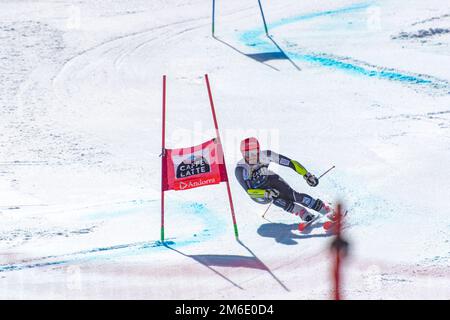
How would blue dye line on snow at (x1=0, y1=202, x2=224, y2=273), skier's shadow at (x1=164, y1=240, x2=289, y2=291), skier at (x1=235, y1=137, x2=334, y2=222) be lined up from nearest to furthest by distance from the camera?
skier's shadow at (x1=164, y1=240, x2=289, y2=291) < blue dye line on snow at (x1=0, y1=202, x2=224, y2=273) < skier at (x1=235, y1=137, x2=334, y2=222)

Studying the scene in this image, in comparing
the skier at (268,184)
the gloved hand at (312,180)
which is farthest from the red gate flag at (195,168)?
the gloved hand at (312,180)

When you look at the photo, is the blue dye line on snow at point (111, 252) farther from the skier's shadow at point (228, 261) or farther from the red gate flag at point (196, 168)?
the red gate flag at point (196, 168)

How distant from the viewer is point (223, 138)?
15.8 m

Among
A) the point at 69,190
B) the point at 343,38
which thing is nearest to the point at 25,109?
the point at 69,190

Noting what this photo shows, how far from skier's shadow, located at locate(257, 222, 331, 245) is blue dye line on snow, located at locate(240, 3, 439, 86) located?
717cm

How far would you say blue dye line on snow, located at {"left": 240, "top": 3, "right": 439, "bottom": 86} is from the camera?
17953mm

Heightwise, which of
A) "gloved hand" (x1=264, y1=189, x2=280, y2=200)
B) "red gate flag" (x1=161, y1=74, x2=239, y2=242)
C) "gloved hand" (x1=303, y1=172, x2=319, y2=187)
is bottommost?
"gloved hand" (x1=264, y1=189, x2=280, y2=200)

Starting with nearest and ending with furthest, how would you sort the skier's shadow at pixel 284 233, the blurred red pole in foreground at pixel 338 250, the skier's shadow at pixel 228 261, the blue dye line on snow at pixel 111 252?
the blurred red pole in foreground at pixel 338 250 → the skier's shadow at pixel 228 261 → the blue dye line on snow at pixel 111 252 → the skier's shadow at pixel 284 233

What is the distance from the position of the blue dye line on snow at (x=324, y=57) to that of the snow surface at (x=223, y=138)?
0.05 metres

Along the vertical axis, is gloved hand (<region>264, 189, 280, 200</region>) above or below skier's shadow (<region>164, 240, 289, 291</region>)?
above

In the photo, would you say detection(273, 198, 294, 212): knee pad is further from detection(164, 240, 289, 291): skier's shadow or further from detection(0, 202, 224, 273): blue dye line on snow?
detection(164, 240, 289, 291): skier's shadow

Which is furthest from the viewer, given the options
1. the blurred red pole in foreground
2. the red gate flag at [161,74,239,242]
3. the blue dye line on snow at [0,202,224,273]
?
the red gate flag at [161,74,239,242]

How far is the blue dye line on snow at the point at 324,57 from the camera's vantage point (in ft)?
58.9

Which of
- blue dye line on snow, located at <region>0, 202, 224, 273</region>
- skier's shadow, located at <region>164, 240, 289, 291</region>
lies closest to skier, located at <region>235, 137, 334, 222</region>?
blue dye line on snow, located at <region>0, 202, 224, 273</region>
